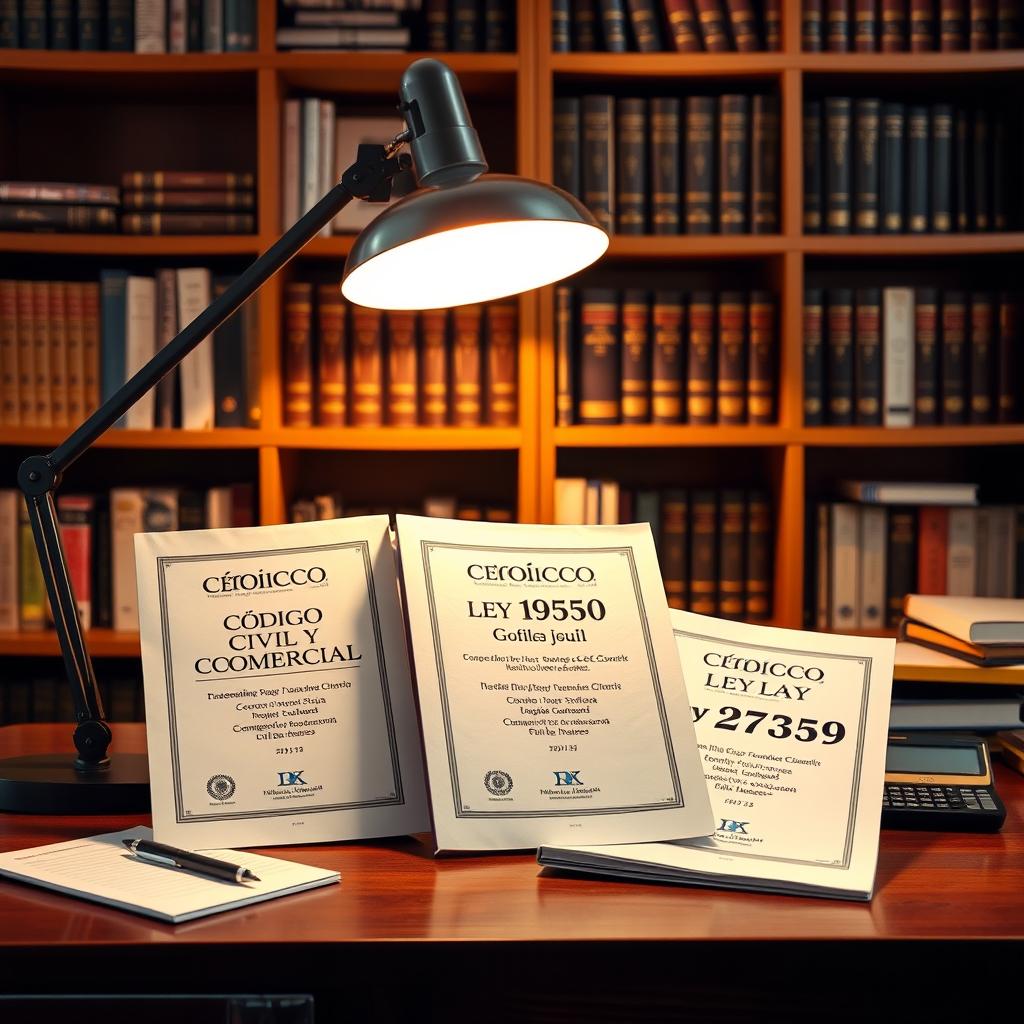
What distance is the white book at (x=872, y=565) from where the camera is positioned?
2.23 metres

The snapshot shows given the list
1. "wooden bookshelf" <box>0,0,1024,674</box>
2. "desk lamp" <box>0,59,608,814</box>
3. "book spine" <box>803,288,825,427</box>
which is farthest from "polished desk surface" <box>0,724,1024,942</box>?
"book spine" <box>803,288,825,427</box>

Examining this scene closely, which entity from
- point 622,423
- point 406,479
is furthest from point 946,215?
point 406,479

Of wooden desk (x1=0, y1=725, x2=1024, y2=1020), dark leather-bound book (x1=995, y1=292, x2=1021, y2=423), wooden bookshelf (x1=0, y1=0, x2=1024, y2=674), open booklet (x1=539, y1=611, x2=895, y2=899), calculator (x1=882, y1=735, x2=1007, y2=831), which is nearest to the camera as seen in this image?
wooden desk (x1=0, y1=725, x2=1024, y2=1020)

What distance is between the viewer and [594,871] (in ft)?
2.57

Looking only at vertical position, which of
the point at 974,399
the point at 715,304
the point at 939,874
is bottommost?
the point at 939,874

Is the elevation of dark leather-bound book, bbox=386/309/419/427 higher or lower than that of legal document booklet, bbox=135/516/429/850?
higher

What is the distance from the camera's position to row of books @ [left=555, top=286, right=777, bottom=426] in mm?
2170

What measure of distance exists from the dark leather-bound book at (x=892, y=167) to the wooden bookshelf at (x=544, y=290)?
6 centimetres

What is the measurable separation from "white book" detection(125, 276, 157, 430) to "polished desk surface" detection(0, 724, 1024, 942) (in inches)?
56.1

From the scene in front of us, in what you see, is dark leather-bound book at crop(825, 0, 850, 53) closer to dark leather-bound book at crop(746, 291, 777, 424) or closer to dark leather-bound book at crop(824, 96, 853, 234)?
dark leather-bound book at crop(824, 96, 853, 234)

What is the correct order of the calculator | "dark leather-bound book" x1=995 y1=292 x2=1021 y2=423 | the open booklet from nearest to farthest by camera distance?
the open booklet
the calculator
"dark leather-bound book" x1=995 y1=292 x2=1021 y2=423

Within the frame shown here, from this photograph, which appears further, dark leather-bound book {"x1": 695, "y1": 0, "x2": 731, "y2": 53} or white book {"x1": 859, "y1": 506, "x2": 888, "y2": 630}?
white book {"x1": 859, "y1": 506, "x2": 888, "y2": 630}

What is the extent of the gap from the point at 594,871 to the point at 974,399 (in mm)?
1724

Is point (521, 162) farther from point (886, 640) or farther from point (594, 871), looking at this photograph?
point (594, 871)
